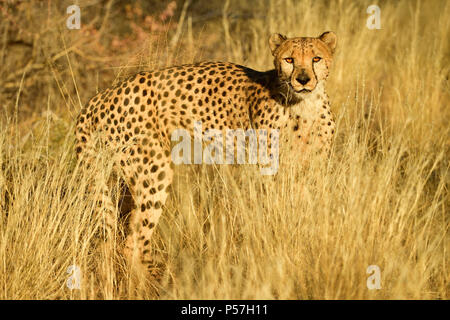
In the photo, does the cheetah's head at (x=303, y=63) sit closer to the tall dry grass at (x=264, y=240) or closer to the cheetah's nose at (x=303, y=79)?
the cheetah's nose at (x=303, y=79)

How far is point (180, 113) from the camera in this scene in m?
3.49

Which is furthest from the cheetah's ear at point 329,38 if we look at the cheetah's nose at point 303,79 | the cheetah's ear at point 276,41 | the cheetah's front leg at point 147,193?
the cheetah's front leg at point 147,193

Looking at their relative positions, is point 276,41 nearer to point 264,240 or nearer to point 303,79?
point 303,79

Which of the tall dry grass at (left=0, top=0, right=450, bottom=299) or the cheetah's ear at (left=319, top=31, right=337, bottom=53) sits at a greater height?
the cheetah's ear at (left=319, top=31, right=337, bottom=53)

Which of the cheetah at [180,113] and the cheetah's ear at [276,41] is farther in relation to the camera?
the cheetah's ear at [276,41]

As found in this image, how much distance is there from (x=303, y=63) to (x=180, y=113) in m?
0.80

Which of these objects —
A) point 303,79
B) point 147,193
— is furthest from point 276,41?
point 147,193

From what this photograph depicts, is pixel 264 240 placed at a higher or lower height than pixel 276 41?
lower

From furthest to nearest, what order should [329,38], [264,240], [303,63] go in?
[329,38]
[303,63]
[264,240]

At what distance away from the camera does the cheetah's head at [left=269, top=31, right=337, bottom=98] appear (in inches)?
122

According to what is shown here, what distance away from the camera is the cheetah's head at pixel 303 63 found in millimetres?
3111

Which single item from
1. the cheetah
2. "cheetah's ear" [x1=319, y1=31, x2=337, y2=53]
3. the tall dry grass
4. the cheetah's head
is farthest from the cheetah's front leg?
"cheetah's ear" [x1=319, y1=31, x2=337, y2=53]

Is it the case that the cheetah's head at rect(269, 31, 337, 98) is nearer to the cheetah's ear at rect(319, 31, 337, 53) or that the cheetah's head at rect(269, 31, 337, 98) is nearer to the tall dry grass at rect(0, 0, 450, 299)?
the cheetah's ear at rect(319, 31, 337, 53)

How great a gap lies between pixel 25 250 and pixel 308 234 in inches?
53.7
